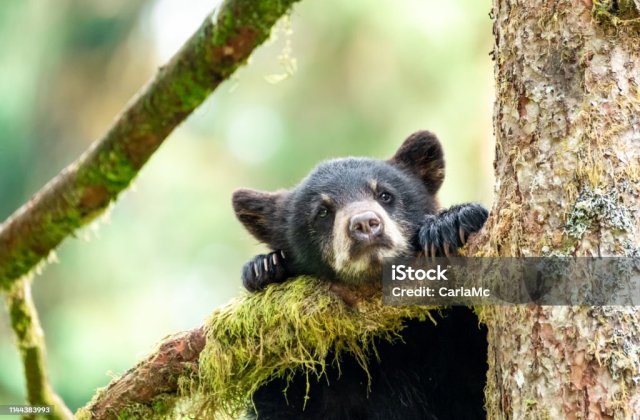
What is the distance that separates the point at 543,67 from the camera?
4094mm

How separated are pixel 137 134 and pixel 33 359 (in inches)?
51.8

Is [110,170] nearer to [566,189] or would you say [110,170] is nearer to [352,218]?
[566,189]

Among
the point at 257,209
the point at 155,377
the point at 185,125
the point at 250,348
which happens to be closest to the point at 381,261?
the point at 250,348

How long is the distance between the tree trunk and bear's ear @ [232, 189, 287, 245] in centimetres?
318

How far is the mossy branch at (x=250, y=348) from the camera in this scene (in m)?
5.23

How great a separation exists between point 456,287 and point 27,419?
7.71 ft

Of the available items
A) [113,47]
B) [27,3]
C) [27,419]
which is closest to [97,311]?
[113,47]

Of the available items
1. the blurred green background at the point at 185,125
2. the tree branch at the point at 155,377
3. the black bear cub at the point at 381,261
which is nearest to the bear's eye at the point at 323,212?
the black bear cub at the point at 381,261

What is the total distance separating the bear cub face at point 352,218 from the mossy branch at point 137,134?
2.08 m

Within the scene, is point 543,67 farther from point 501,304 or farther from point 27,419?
point 27,419

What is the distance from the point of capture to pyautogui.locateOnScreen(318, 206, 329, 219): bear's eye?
21.5ft

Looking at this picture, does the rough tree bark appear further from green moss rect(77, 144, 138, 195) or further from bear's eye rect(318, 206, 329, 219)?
bear's eye rect(318, 206, 329, 219)

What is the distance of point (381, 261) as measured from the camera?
541 cm

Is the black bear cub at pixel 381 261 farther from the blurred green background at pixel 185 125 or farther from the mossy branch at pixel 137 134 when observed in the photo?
the blurred green background at pixel 185 125
